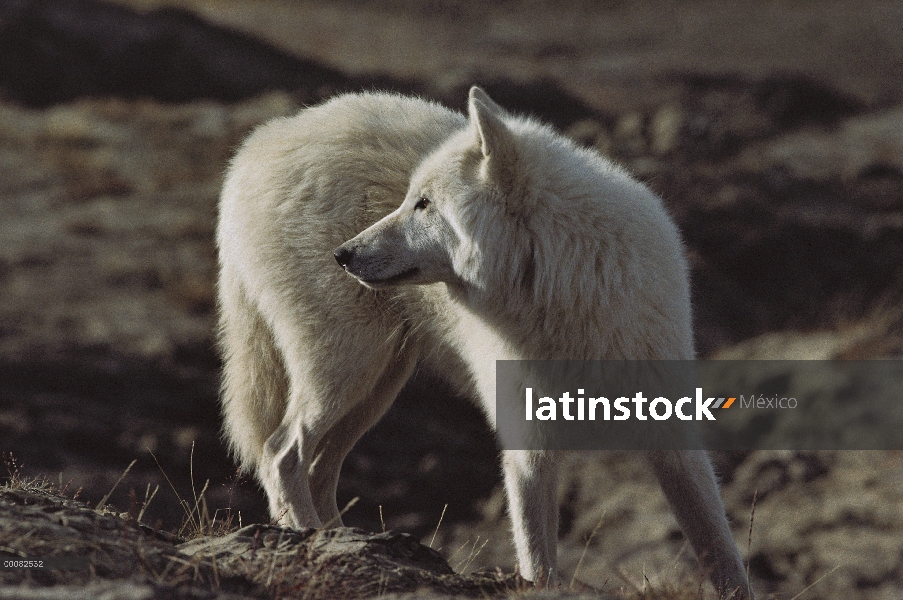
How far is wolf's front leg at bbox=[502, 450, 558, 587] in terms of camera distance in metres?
3.55

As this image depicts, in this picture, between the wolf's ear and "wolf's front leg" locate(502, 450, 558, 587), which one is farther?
"wolf's front leg" locate(502, 450, 558, 587)

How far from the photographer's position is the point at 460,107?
45.6 ft

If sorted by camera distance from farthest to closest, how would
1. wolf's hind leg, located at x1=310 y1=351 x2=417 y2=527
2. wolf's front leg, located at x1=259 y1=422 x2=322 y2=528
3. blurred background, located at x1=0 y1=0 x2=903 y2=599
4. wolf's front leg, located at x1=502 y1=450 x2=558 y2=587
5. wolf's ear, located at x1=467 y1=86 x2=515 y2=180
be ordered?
blurred background, located at x1=0 y1=0 x2=903 y2=599 → wolf's hind leg, located at x1=310 y1=351 x2=417 y2=527 → wolf's front leg, located at x1=259 y1=422 x2=322 y2=528 → wolf's front leg, located at x1=502 y1=450 x2=558 y2=587 → wolf's ear, located at x1=467 y1=86 x2=515 y2=180

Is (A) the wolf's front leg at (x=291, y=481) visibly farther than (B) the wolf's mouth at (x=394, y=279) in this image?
Yes

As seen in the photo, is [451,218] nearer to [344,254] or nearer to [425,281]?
[425,281]

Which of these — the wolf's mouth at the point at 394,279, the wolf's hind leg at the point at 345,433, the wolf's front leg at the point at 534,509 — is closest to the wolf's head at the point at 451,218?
the wolf's mouth at the point at 394,279

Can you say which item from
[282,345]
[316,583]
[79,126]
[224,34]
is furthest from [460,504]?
[224,34]

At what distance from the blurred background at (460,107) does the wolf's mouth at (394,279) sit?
111 centimetres

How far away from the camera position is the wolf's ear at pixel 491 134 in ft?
10.6

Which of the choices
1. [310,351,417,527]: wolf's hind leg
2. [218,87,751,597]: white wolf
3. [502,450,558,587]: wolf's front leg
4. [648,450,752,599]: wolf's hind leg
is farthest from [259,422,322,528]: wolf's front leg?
[648,450,752,599]: wolf's hind leg

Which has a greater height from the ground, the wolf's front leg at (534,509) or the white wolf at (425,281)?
the white wolf at (425,281)

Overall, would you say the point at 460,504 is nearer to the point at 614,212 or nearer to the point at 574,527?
the point at 574,527

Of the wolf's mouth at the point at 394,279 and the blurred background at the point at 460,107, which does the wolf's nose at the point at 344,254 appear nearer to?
the wolf's mouth at the point at 394,279

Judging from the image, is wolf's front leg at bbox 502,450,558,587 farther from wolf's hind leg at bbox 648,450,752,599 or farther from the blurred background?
wolf's hind leg at bbox 648,450,752,599
